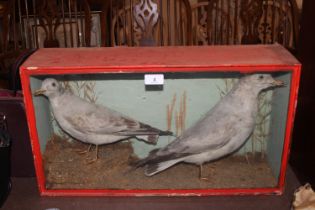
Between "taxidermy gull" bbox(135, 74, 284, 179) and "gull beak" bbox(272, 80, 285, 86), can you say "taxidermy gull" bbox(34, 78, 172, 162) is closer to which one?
"taxidermy gull" bbox(135, 74, 284, 179)

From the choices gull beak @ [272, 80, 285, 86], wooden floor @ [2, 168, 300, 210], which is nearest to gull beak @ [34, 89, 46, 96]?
wooden floor @ [2, 168, 300, 210]

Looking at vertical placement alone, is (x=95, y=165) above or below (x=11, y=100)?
below

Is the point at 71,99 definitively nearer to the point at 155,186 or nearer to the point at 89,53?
the point at 89,53

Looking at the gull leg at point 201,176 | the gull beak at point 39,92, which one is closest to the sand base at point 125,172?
the gull leg at point 201,176

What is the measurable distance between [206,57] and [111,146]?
34 cm

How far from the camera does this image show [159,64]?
793 millimetres

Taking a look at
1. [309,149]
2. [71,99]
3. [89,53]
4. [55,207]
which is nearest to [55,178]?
[55,207]

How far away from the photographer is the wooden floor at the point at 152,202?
887 mm

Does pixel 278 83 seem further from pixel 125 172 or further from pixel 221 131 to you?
pixel 125 172

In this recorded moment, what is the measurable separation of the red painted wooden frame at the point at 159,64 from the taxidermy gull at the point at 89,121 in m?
0.09

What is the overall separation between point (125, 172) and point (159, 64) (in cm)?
31

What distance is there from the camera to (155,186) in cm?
93

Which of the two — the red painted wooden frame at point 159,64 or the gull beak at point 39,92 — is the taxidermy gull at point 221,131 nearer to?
the red painted wooden frame at point 159,64

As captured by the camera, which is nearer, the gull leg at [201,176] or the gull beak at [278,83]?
the gull beak at [278,83]
